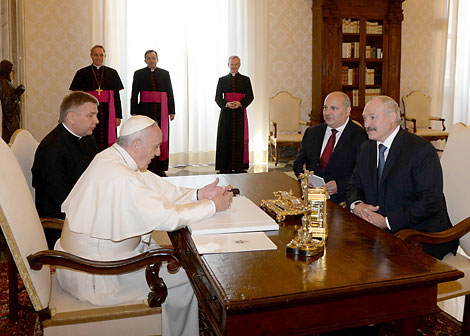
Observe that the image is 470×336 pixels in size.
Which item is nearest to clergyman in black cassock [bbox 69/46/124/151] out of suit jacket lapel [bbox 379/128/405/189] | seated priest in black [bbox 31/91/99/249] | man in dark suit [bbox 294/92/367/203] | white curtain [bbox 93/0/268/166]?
white curtain [bbox 93/0/268/166]

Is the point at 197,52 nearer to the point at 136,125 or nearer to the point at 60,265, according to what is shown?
the point at 136,125

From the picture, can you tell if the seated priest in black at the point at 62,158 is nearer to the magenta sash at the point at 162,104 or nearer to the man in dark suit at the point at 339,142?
the man in dark suit at the point at 339,142

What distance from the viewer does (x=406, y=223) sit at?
3023 mm

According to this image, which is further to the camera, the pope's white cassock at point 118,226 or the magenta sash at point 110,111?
the magenta sash at point 110,111

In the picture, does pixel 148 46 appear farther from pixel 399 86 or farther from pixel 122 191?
pixel 122 191

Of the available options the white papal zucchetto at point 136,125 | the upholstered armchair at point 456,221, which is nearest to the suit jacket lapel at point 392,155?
the upholstered armchair at point 456,221

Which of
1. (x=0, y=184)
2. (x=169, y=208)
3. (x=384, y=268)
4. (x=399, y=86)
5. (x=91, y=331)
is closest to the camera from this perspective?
(x=384, y=268)

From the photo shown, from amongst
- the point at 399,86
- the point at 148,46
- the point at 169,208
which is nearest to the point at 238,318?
the point at 169,208

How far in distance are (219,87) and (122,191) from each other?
6.03m

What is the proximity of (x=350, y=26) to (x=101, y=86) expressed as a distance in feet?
15.1

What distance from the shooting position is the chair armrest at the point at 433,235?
2.71 meters

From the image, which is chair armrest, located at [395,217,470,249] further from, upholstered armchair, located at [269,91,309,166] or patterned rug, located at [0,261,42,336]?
upholstered armchair, located at [269,91,309,166]

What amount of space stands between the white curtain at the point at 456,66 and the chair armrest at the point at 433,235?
8.63 m

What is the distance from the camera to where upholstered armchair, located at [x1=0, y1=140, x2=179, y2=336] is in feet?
7.22
